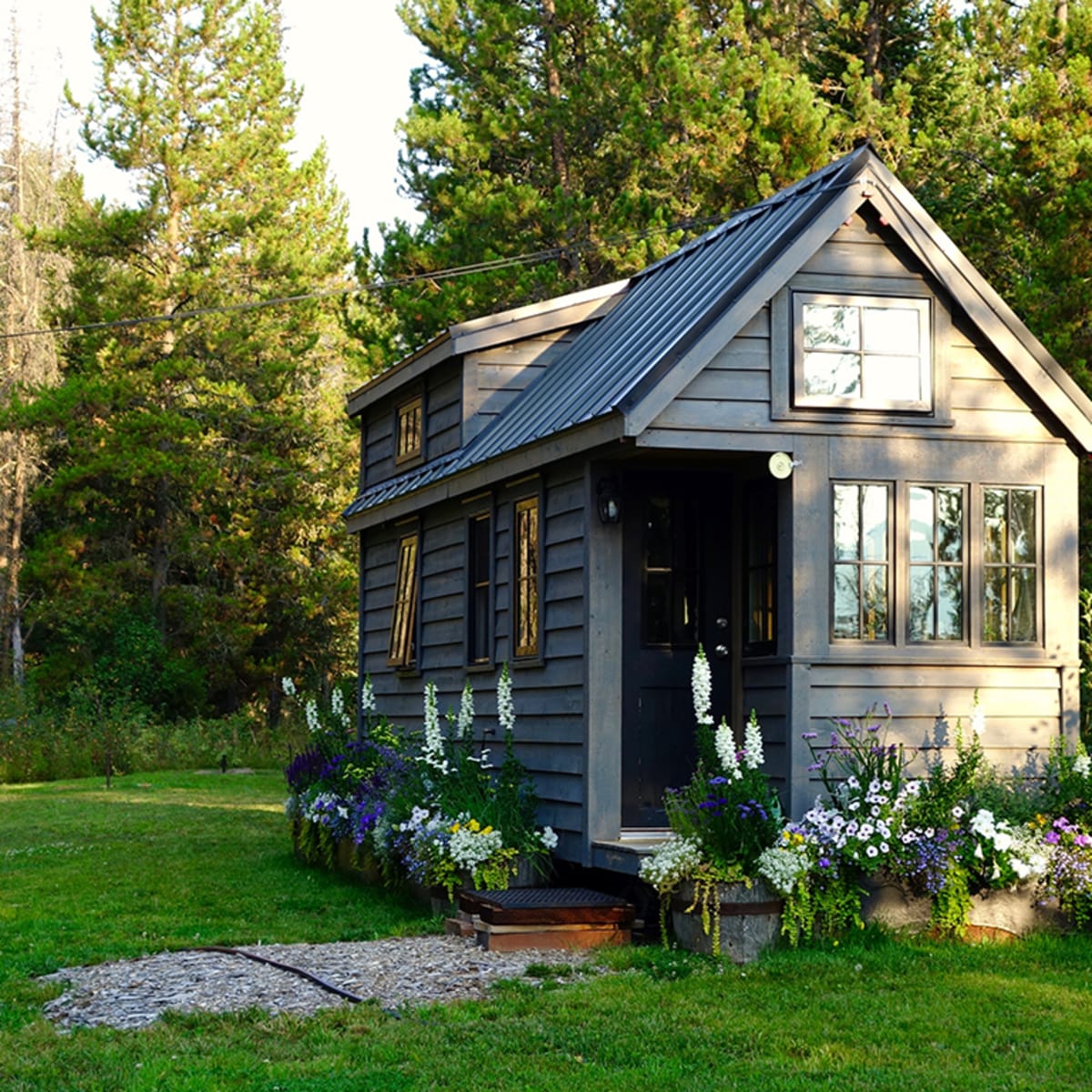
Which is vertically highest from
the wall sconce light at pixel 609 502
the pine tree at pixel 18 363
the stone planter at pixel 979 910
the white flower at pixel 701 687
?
the pine tree at pixel 18 363

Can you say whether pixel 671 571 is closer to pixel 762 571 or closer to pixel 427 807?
pixel 762 571

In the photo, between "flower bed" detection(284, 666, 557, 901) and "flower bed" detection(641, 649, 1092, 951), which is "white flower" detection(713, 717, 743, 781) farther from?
"flower bed" detection(284, 666, 557, 901)

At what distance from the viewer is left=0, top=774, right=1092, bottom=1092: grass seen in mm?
6879

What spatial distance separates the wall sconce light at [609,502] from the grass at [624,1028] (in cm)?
296

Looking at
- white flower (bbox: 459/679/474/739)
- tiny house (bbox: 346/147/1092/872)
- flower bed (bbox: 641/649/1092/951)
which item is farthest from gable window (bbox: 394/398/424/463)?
flower bed (bbox: 641/649/1092/951)

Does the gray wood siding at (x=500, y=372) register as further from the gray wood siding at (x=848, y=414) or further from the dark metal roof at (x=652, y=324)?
the gray wood siding at (x=848, y=414)

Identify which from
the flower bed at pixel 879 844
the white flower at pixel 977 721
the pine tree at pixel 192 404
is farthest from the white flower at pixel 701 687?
the pine tree at pixel 192 404

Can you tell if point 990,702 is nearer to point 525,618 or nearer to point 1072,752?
point 1072,752

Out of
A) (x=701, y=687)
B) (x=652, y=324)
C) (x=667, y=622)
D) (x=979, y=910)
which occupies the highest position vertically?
(x=652, y=324)

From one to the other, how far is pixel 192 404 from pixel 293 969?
27344 mm

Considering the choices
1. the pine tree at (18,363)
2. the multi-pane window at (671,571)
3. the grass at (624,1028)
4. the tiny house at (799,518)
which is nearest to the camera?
the grass at (624,1028)

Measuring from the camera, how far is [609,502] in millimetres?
11156

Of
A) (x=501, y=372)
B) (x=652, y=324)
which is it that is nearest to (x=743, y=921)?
(x=652, y=324)

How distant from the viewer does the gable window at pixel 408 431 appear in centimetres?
1611
